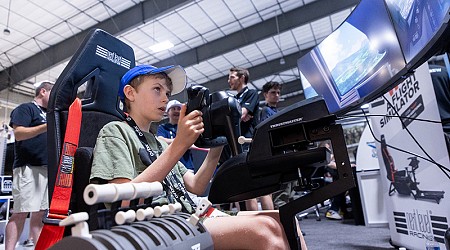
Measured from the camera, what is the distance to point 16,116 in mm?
2391

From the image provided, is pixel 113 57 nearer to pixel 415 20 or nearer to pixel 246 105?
pixel 415 20

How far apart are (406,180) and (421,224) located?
27 centimetres

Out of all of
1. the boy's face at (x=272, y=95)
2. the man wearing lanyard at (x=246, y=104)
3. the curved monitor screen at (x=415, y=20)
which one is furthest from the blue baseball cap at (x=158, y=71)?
the boy's face at (x=272, y=95)

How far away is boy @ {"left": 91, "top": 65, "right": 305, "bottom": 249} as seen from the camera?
2.78ft

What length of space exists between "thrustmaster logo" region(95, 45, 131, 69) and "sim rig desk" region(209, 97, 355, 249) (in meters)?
0.59

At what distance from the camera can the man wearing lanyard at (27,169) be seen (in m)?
2.33

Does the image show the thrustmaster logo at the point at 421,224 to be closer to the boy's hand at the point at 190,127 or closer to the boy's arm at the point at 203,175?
the boy's arm at the point at 203,175

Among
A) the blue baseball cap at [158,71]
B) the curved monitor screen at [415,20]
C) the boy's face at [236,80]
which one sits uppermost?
the boy's face at [236,80]

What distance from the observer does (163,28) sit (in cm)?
754

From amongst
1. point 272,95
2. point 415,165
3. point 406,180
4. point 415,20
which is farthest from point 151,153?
point 272,95

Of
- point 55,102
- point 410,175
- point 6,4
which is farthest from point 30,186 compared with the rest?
point 6,4

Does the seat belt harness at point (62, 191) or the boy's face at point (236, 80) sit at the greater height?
the boy's face at point (236, 80)

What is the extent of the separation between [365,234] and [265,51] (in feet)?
25.2

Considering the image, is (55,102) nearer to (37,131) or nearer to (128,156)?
(128,156)
